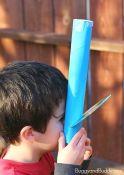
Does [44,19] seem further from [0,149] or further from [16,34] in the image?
[0,149]

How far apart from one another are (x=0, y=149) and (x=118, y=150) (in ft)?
4.42

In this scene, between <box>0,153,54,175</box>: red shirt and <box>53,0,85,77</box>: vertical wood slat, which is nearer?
<box>0,153,54,175</box>: red shirt

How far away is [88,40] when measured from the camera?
4.49 ft

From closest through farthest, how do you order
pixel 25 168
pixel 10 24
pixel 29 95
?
pixel 29 95, pixel 25 168, pixel 10 24

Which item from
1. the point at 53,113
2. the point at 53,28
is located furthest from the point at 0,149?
Answer: the point at 53,28

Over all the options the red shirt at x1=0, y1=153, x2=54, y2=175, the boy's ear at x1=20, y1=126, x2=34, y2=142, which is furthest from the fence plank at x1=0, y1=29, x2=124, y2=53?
the boy's ear at x1=20, y1=126, x2=34, y2=142

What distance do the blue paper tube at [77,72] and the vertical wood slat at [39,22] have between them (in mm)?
1560

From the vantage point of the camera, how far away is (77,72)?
141cm

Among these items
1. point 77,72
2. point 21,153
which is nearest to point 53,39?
point 21,153

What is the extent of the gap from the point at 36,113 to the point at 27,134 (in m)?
0.09

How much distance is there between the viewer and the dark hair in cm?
159

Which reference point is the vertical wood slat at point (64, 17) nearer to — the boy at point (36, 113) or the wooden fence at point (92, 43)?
the wooden fence at point (92, 43)

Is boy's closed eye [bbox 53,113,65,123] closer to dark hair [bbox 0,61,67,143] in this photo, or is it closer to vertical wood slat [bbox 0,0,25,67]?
dark hair [bbox 0,61,67,143]

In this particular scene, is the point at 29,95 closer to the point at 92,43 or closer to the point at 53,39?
the point at 92,43
